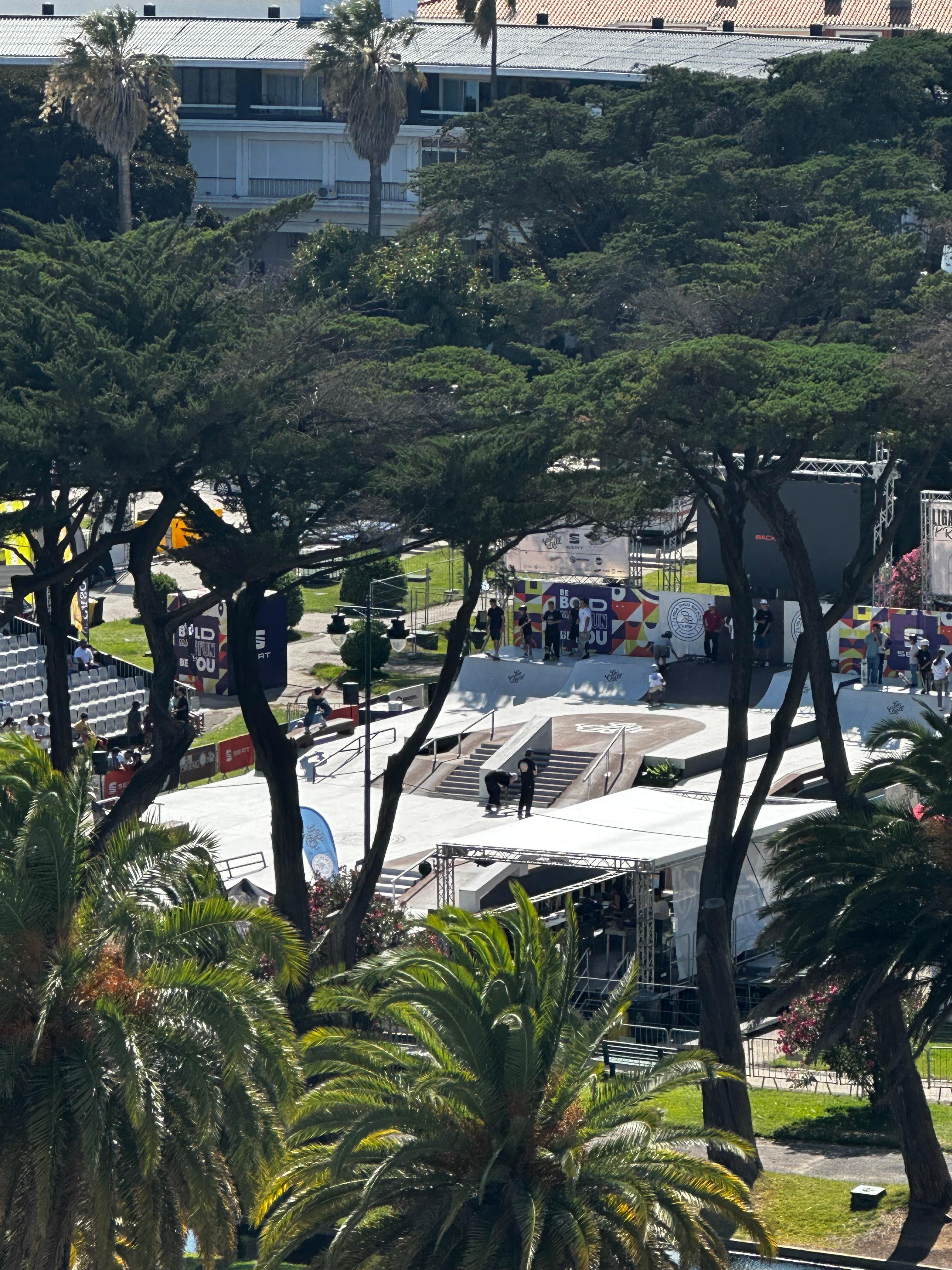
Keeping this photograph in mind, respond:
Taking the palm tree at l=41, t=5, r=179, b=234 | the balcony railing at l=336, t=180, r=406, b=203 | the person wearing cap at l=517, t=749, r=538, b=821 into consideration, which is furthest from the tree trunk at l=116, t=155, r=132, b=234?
the person wearing cap at l=517, t=749, r=538, b=821

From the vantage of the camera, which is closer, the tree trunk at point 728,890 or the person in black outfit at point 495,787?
the tree trunk at point 728,890

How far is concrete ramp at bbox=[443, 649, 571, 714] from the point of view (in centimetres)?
5300

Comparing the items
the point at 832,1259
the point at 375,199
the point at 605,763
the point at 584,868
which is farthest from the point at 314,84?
the point at 832,1259

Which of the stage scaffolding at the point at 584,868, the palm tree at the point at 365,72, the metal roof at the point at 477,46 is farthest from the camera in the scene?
the metal roof at the point at 477,46

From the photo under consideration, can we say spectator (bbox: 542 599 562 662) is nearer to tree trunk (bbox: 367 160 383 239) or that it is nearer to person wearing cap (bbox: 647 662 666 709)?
person wearing cap (bbox: 647 662 666 709)

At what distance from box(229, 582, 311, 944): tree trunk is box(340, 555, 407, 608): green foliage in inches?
836

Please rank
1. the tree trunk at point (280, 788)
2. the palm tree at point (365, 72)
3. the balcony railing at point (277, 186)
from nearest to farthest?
1. the tree trunk at point (280, 788)
2. the palm tree at point (365, 72)
3. the balcony railing at point (277, 186)

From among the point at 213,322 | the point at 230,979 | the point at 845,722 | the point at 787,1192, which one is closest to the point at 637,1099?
the point at 230,979

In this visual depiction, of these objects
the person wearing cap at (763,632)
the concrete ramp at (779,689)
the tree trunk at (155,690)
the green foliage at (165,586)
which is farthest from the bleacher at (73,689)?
the tree trunk at (155,690)

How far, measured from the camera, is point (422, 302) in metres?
71.6

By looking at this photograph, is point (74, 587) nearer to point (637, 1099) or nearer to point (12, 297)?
point (12, 297)

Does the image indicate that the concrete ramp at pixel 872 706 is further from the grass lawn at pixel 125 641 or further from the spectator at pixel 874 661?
the grass lawn at pixel 125 641

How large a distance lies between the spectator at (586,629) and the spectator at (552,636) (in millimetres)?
540

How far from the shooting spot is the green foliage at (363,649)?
2160 inches
